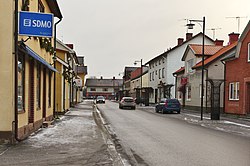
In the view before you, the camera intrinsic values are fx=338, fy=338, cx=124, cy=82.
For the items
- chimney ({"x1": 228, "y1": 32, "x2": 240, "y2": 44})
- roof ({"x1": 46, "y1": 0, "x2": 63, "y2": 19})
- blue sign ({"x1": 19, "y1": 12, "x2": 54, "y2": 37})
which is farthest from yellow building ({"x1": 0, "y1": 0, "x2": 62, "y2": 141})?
chimney ({"x1": 228, "y1": 32, "x2": 240, "y2": 44})

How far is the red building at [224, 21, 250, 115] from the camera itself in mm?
24641

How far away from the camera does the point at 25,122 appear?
11.6 meters

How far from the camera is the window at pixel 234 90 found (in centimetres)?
2621

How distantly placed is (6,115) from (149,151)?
171 inches

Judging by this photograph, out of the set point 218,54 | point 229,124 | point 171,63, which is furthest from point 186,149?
point 171,63

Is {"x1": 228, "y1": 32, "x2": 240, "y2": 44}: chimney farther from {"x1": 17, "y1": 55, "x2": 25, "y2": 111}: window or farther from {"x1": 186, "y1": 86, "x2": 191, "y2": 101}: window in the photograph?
{"x1": 17, "y1": 55, "x2": 25, "y2": 111}: window

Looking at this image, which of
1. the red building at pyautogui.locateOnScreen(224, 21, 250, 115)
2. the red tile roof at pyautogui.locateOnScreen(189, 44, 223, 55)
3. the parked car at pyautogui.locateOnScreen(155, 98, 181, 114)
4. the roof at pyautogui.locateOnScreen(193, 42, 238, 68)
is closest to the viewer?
the red building at pyautogui.locateOnScreen(224, 21, 250, 115)

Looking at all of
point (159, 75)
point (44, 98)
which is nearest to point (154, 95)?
point (159, 75)

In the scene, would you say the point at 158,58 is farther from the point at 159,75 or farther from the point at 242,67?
the point at 242,67

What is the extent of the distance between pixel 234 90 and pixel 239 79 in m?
1.39

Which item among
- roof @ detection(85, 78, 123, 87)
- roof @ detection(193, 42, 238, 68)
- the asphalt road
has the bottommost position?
the asphalt road

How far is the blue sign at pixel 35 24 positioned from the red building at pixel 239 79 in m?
17.7

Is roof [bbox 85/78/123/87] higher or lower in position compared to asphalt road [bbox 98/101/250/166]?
higher

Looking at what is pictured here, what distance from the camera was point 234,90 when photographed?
26.8m
